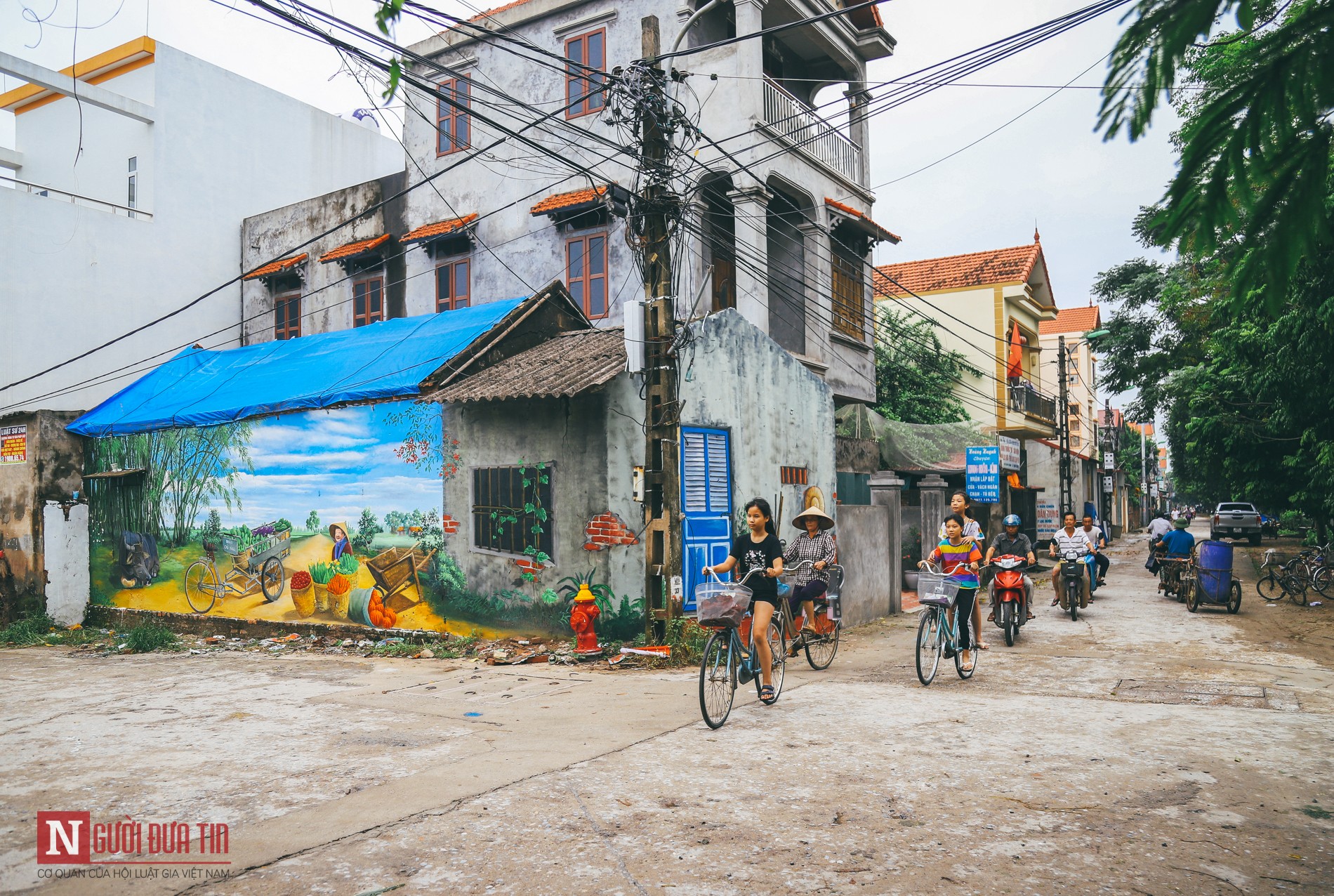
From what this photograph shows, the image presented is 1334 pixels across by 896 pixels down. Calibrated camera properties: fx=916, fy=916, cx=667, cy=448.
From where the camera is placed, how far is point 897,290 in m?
30.2

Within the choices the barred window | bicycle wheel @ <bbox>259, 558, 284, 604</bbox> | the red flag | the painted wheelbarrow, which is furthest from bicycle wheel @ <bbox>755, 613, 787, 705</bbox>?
the red flag

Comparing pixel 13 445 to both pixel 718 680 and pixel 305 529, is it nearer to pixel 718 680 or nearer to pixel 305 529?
pixel 305 529

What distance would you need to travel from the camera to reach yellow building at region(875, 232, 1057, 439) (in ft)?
92.7

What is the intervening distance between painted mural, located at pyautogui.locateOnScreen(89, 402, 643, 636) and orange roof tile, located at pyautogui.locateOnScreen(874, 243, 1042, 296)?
1933 centimetres

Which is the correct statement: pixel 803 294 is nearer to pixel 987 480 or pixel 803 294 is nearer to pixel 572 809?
pixel 987 480

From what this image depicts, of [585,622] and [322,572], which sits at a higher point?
[322,572]

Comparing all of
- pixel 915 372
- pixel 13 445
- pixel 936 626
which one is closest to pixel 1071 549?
pixel 936 626

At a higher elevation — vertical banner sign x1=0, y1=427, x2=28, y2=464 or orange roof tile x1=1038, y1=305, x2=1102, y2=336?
orange roof tile x1=1038, y1=305, x2=1102, y2=336

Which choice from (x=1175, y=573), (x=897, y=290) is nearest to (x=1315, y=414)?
(x=1175, y=573)

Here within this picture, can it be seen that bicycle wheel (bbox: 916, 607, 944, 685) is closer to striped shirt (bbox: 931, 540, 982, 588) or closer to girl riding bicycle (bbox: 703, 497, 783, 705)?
striped shirt (bbox: 931, 540, 982, 588)

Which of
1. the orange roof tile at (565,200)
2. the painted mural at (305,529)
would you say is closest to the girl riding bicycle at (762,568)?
the painted mural at (305,529)

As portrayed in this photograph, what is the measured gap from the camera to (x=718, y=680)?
7.20m

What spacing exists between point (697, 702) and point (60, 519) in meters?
13.4

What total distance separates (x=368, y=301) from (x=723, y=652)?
15067 millimetres
